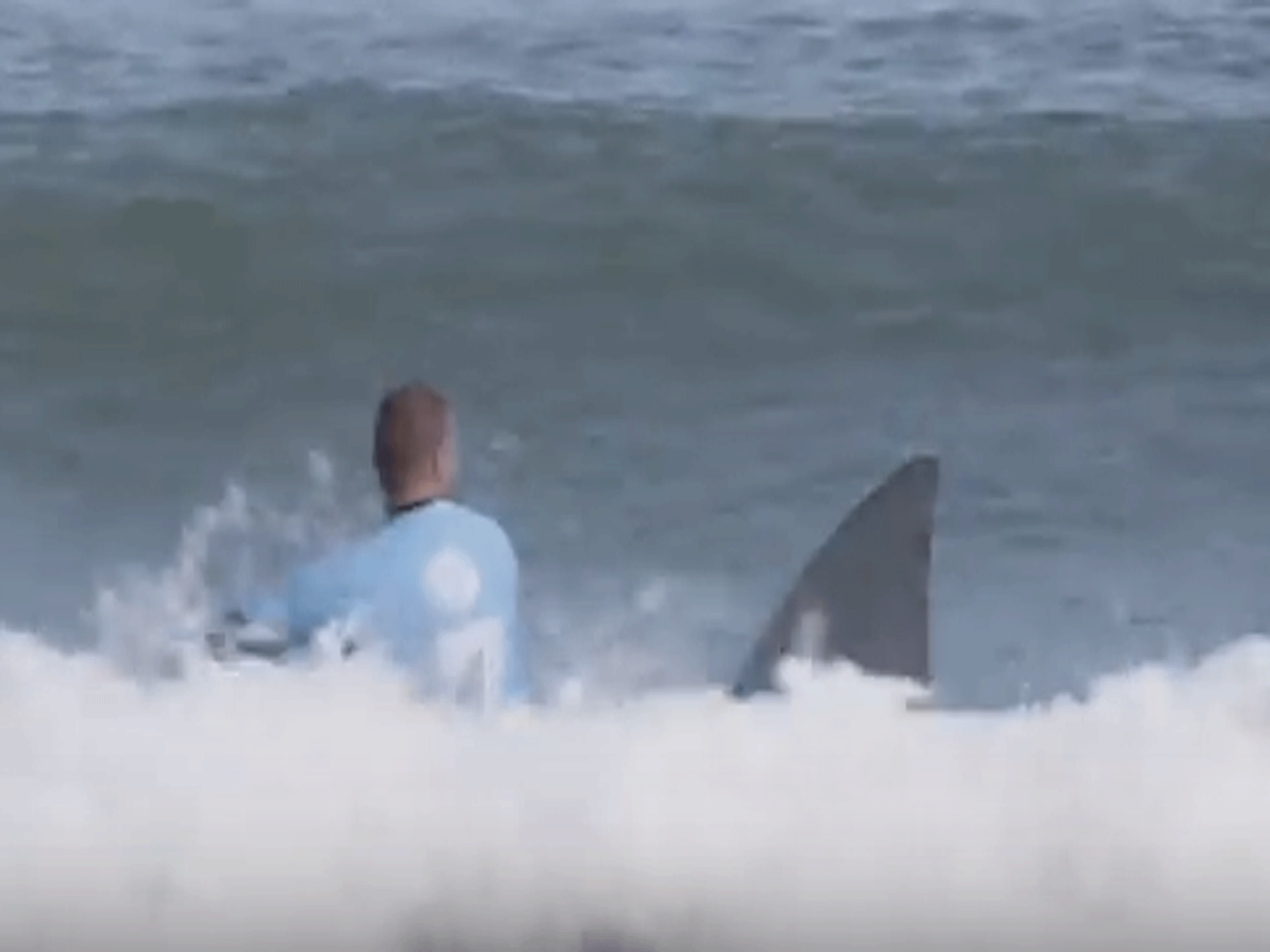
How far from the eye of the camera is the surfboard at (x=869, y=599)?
641cm

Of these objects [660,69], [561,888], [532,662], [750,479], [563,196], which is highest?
[660,69]

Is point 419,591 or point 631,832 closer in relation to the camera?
point 631,832

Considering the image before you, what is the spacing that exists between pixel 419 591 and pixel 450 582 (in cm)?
6

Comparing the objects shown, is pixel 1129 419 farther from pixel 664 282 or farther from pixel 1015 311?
pixel 664 282

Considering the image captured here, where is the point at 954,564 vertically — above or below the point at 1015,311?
below

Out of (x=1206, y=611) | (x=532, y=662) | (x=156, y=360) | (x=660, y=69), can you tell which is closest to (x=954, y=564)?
(x=1206, y=611)

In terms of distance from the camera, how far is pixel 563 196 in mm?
13812

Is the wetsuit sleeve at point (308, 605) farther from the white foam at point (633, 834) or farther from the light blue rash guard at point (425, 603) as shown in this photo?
the white foam at point (633, 834)

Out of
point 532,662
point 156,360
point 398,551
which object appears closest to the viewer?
point 398,551

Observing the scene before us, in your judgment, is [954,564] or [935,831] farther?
[954,564]

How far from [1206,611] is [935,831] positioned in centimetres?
402

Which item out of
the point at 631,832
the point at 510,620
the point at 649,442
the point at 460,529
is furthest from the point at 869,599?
the point at 649,442

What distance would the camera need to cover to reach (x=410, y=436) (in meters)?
6.32

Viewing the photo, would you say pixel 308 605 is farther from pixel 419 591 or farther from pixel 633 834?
pixel 633 834
